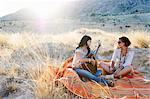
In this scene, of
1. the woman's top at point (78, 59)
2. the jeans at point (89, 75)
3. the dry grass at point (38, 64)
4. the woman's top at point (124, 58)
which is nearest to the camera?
the dry grass at point (38, 64)

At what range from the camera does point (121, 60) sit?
8320mm

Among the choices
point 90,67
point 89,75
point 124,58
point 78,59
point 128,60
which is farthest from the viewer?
point 124,58

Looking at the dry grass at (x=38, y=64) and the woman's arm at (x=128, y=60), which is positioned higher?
the woman's arm at (x=128, y=60)

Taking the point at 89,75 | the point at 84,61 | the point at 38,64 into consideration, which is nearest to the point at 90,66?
the point at 84,61

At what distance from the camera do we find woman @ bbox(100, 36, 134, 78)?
315 inches

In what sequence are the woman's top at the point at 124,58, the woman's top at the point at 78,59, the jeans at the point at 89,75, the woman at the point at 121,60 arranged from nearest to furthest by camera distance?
the jeans at the point at 89,75 < the woman's top at the point at 78,59 < the woman at the point at 121,60 < the woman's top at the point at 124,58

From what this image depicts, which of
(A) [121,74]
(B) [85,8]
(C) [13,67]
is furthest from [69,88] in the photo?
(B) [85,8]

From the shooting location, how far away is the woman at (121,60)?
26.3 ft

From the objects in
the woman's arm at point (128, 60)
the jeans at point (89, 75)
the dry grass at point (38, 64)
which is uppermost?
the woman's arm at point (128, 60)

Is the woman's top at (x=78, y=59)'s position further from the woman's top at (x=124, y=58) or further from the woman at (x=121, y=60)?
the woman's top at (x=124, y=58)

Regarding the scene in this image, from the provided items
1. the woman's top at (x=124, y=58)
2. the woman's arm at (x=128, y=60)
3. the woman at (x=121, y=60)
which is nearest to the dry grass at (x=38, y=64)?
the woman at (x=121, y=60)

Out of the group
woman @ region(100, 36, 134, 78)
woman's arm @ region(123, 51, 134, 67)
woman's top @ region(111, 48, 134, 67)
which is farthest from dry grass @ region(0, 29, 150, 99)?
woman's arm @ region(123, 51, 134, 67)

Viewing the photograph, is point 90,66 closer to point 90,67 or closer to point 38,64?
point 90,67

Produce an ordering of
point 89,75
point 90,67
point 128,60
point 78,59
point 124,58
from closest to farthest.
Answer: point 89,75, point 78,59, point 90,67, point 128,60, point 124,58
